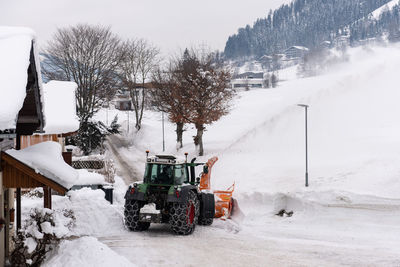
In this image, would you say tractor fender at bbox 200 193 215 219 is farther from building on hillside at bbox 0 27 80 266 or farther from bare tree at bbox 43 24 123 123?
bare tree at bbox 43 24 123 123

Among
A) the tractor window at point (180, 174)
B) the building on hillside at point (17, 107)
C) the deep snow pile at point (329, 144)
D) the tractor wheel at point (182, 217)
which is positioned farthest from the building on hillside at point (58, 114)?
the deep snow pile at point (329, 144)

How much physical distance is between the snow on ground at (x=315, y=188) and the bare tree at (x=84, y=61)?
7.19 m

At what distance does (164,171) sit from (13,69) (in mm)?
8748

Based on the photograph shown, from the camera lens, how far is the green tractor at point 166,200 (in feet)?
47.0

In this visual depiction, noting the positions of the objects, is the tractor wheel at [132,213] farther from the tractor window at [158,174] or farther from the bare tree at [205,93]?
the bare tree at [205,93]

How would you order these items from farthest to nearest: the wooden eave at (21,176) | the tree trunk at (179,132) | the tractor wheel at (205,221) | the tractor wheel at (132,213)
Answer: the tree trunk at (179,132)
the tractor wheel at (205,221)
the tractor wheel at (132,213)
the wooden eave at (21,176)

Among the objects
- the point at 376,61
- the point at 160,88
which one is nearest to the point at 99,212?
the point at 160,88

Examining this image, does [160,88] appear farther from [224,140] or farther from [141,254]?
[141,254]

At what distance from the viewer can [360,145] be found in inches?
1072

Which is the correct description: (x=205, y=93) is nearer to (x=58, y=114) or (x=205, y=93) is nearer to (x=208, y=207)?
(x=58, y=114)

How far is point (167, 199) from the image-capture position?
1434cm

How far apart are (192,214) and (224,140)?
29404 mm

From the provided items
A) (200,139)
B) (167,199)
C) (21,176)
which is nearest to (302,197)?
(167,199)

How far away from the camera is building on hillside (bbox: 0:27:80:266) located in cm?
669
